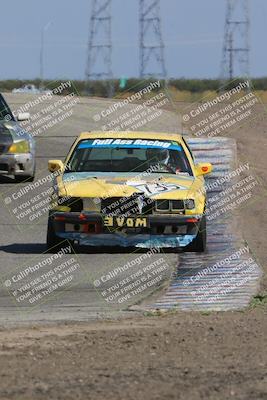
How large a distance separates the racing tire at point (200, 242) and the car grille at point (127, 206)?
61 centimetres

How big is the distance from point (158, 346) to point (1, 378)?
4.22ft

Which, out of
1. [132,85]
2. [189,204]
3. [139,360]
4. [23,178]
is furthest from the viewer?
[132,85]

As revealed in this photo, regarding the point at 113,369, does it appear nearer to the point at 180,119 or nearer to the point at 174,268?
the point at 174,268

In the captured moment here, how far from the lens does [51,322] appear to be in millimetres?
8422

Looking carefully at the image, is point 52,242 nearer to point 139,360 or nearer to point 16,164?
point 139,360

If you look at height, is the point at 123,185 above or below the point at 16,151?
above

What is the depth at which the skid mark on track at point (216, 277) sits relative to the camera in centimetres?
940

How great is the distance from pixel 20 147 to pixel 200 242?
23.8 feet

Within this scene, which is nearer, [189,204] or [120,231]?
[120,231]

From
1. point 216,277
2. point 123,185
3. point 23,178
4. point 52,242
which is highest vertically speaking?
point 123,185

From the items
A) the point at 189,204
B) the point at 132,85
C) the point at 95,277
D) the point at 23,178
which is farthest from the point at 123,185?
the point at 132,85

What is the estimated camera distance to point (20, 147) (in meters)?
19.0

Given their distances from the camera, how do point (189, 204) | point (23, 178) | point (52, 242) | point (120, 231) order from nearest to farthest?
1. point (120, 231)
2. point (189, 204)
3. point (52, 242)
4. point (23, 178)

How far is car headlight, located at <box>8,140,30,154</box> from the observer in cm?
1887
